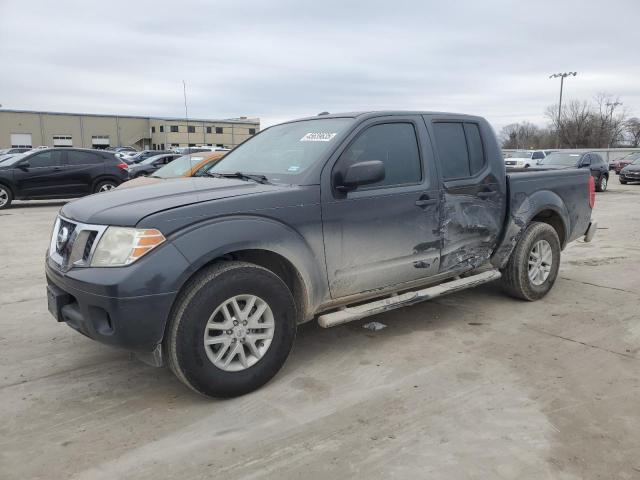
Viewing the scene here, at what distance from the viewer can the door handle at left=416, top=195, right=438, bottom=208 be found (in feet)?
14.0

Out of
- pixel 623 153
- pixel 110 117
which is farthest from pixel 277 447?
pixel 110 117

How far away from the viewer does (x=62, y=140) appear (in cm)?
7644

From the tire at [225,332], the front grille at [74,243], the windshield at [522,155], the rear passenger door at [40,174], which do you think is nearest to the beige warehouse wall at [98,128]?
the windshield at [522,155]

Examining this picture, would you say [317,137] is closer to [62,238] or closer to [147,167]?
[62,238]

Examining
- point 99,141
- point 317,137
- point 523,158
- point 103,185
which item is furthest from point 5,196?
point 99,141

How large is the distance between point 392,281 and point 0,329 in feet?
11.5

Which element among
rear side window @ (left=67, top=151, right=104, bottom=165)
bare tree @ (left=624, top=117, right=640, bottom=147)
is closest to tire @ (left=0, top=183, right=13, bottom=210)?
rear side window @ (left=67, top=151, right=104, bottom=165)

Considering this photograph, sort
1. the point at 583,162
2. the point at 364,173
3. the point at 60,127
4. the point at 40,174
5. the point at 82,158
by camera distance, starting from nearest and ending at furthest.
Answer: the point at 364,173, the point at 40,174, the point at 82,158, the point at 583,162, the point at 60,127

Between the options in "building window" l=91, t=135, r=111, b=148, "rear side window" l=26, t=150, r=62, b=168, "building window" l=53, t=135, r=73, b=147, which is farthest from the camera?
"building window" l=91, t=135, r=111, b=148

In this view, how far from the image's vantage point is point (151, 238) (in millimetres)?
3066

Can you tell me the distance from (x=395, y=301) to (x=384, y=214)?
697mm

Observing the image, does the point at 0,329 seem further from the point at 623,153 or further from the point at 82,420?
the point at 623,153

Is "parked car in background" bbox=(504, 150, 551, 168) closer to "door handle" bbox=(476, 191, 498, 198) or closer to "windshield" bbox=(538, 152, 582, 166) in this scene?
"windshield" bbox=(538, 152, 582, 166)

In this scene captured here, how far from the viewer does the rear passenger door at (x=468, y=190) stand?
179 inches
